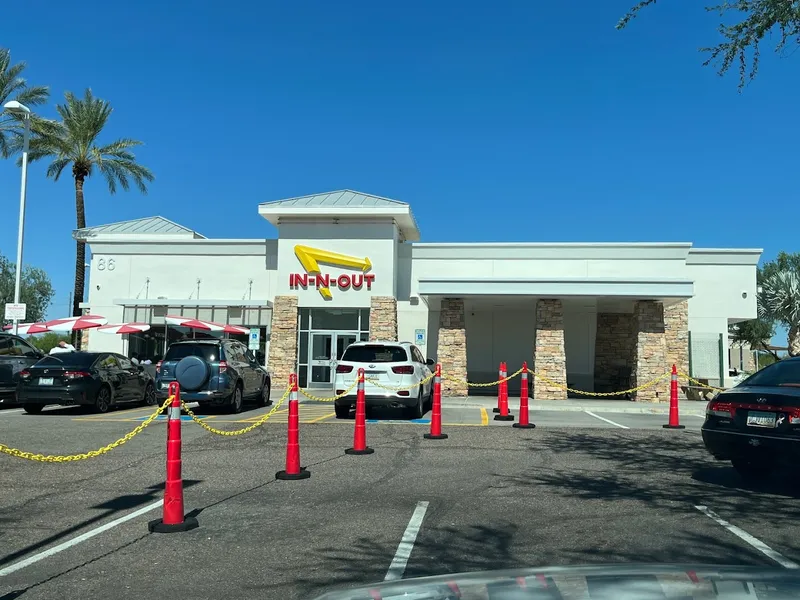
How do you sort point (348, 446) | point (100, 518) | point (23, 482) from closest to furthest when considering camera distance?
point (100, 518), point (23, 482), point (348, 446)

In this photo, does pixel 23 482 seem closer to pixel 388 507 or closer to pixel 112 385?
pixel 388 507

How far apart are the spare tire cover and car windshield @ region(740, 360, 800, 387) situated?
1095cm

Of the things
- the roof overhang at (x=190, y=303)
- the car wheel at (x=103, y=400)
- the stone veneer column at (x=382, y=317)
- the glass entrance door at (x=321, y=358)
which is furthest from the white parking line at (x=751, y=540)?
the roof overhang at (x=190, y=303)

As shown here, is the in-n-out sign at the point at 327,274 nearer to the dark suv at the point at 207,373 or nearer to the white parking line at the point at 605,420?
the dark suv at the point at 207,373

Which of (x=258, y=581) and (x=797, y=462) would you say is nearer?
(x=258, y=581)

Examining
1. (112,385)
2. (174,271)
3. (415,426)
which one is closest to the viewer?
(415,426)

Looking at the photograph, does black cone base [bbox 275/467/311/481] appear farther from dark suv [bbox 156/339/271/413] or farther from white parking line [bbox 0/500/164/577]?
dark suv [bbox 156/339/271/413]

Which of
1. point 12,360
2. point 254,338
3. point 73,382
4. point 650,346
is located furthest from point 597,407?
point 12,360

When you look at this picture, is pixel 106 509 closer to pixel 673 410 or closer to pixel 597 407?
pixel 673 410

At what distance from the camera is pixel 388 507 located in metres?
7.54

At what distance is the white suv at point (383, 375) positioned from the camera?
16125mm

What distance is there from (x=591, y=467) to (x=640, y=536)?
395 centimetres

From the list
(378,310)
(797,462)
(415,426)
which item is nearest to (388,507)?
(797,462)

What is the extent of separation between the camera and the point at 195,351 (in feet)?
58.3
